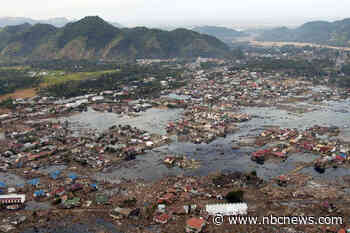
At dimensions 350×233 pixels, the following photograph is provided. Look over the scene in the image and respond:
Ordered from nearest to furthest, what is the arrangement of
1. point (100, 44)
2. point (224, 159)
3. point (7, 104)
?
point (224, 159)
point (7, 104)
point (100, 44)

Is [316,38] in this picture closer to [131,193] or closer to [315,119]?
[315,119]

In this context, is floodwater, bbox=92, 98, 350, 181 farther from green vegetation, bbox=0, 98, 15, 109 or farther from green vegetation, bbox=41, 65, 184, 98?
green vegetation, bbox=0, 98, 15, 109

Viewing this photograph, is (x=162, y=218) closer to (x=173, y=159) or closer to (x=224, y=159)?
(x=173, y=159)

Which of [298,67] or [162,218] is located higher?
[298,67]

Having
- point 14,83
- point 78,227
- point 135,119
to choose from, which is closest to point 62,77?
point 14,83

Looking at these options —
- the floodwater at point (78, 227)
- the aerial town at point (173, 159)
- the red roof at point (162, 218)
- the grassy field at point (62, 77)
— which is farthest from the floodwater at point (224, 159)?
the grassy field at point (62, 77)

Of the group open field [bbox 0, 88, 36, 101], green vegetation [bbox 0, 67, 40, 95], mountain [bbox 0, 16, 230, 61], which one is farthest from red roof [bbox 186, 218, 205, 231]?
mountain [bbox 0, 16, 230, 61]

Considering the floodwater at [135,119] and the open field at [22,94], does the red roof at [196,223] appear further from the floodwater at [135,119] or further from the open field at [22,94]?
the open field at [22,94]
